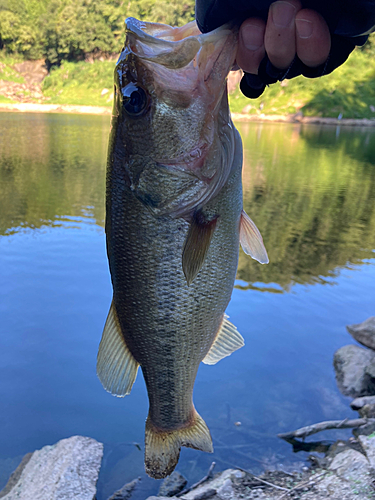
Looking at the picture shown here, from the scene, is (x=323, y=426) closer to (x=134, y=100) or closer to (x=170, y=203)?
(x=170, y=203)

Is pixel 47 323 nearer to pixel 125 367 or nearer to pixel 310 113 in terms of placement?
pixel 125 367

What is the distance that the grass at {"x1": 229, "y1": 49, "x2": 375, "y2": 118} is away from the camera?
69688 mm

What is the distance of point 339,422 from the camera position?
5.74 meters

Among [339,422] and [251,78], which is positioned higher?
[251,78]

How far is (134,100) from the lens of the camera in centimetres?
227

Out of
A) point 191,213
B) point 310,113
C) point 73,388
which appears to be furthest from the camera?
point 310,113

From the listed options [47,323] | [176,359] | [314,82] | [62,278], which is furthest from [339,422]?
[314,82]

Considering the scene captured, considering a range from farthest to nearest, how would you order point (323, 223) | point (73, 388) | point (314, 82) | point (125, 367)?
point (314, 82)
point (323, 223)
point (73, 388)
point (125, 367)

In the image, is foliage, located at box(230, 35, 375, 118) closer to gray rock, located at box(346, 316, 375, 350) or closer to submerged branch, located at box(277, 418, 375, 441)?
gray rock, located at box(346, 316, 375, 350)

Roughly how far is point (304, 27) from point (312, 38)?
6cm

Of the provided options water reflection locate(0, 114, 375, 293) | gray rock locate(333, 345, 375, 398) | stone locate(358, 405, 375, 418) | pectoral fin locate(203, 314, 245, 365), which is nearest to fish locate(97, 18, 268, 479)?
pectoral fin locate(203, 314, 245, 365)

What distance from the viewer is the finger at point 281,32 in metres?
1.88

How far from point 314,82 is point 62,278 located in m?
75.1

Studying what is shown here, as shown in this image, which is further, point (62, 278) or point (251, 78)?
point (62, 278)
